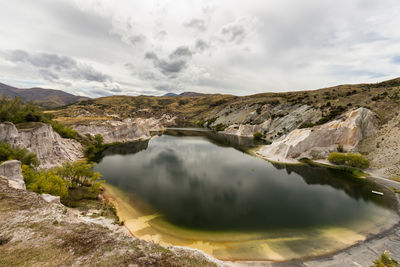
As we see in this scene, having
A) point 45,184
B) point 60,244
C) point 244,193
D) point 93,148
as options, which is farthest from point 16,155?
point 244,193

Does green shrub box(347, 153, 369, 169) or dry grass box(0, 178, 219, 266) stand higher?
green shrub box(347, 153, 369, 169)

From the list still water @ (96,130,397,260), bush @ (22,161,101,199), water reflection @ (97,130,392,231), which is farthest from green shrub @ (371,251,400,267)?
bush @ (22,161,101,199)

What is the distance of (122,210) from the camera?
2364 centimetres

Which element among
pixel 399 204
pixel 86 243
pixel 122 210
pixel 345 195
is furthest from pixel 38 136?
pixel 399 204

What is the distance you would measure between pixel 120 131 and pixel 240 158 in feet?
194

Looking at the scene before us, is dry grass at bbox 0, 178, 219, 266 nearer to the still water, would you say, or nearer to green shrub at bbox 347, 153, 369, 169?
the still water

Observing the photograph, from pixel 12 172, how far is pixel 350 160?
6703 centimetres

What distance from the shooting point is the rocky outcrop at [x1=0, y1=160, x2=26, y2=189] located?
18719mm

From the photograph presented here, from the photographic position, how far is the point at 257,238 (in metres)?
18.8

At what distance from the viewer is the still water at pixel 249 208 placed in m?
18.2

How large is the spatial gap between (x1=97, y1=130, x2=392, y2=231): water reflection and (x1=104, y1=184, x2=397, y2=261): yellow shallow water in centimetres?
124

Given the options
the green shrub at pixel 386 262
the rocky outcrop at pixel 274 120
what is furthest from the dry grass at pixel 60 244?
the rocky outcrop at pixel 274 120

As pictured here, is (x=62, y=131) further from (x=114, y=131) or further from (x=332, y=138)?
(x=332, y=138)

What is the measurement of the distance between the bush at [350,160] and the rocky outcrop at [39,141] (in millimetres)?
71558
